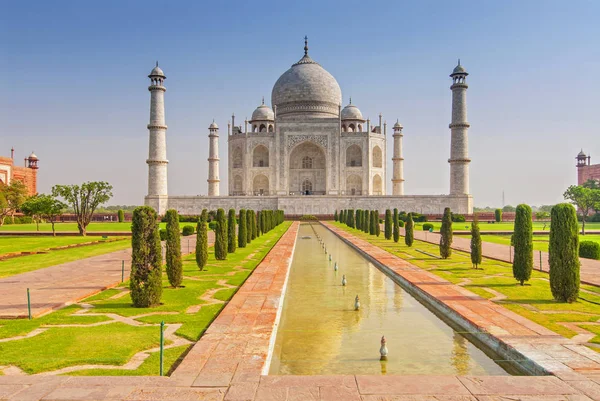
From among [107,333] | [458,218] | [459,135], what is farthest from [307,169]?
[107,333]

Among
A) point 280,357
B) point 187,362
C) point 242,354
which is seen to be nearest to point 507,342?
point 280,357

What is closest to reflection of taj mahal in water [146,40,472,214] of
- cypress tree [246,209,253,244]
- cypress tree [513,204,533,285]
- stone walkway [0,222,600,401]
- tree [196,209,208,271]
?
cypress tree [246,209,253,244]

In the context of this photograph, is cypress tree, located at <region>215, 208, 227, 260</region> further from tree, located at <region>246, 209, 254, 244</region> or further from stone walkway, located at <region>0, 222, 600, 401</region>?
stone walkway, located at <region>0, 222, 600, 401</region>

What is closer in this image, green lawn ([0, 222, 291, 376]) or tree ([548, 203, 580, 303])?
green lawn ([0, 222, 291, 376])

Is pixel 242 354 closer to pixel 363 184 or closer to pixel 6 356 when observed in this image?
pixel 6 356

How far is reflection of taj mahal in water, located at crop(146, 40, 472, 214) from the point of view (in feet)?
114

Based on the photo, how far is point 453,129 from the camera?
34969mm

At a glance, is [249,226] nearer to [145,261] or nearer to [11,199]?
[145,261]

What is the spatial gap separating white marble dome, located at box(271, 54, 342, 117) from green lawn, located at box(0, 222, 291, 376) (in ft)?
120

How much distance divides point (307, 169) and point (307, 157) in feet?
3.64

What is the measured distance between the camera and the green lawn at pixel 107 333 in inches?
159

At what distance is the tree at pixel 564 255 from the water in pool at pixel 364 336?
1.79m

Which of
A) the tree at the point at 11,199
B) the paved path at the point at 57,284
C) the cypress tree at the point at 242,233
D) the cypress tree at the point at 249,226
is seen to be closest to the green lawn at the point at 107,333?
the paved path at the point at 57,284

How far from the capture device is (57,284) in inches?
316
